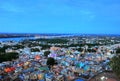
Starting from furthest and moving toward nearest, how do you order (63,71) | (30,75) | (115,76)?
1. (63,71)
2. (30,75)
3. (115,76)

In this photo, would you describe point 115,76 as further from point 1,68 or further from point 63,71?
point 1,68

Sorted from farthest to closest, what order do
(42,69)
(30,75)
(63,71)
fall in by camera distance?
(42,69), (63,71), (30,75)

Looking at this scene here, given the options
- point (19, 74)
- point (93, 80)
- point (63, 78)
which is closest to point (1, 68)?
point (19, 74)

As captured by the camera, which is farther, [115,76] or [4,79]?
[4,79]

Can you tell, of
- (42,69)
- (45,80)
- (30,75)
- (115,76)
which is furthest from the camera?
(42,69)

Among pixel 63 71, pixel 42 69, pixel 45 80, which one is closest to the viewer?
pixel 45 80

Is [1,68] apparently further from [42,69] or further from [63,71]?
[63,71]

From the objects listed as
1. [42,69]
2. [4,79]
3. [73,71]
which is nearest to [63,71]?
[73,71]

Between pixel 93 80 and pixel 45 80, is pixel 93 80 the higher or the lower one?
the higher one

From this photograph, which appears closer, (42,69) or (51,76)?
(51,76)
